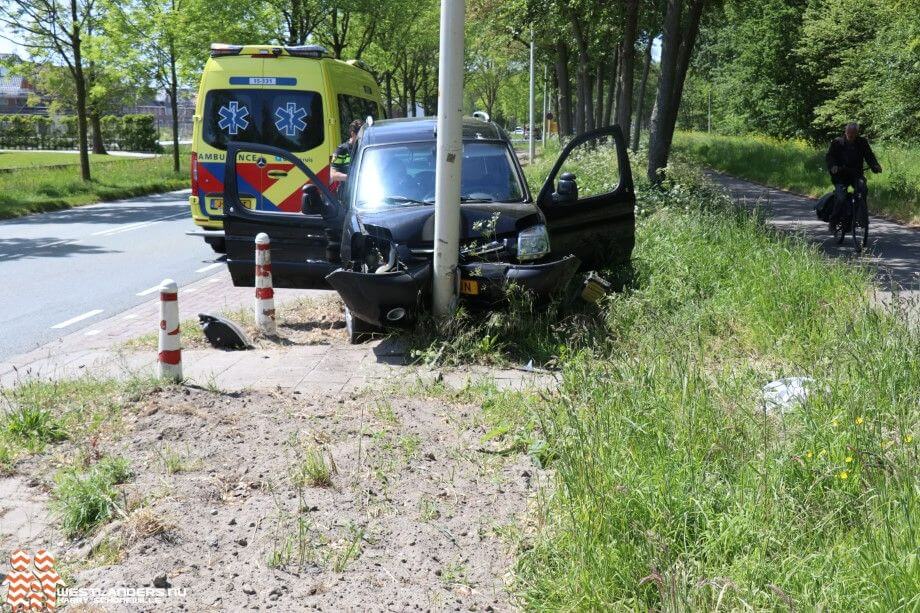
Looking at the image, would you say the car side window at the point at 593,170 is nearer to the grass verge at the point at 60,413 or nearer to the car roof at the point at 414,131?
the car roof at the point at 414,131

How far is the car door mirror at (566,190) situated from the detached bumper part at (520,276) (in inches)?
47.2

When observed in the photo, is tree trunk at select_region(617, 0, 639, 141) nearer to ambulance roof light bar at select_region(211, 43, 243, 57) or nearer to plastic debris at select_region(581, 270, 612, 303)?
ambulance roof light bar at select_region(211, 43, 243, 57)

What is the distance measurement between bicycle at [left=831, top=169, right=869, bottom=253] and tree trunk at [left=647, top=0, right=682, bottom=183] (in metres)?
3.75

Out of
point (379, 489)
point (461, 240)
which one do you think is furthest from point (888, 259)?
point (379, 489)

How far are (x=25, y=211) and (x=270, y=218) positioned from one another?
1632 cm

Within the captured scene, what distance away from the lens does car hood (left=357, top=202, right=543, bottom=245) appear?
8.23 meters

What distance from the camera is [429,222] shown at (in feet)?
27.5

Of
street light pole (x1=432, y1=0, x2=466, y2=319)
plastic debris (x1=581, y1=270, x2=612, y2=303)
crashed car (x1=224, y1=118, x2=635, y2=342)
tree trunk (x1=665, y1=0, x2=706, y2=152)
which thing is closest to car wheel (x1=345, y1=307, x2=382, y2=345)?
crashed car (x1=224, y1=118, x2=635, y2=342)

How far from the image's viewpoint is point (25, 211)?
2288 cm

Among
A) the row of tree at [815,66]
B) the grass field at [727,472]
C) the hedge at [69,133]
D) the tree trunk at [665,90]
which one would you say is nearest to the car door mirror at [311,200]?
the grass field at [727,472]

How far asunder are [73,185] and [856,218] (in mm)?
22296

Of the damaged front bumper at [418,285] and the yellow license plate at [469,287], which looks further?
the yellow license plate at [469,287]

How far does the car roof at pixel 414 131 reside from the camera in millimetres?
9469

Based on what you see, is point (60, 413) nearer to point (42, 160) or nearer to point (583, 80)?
point (583, 80)
